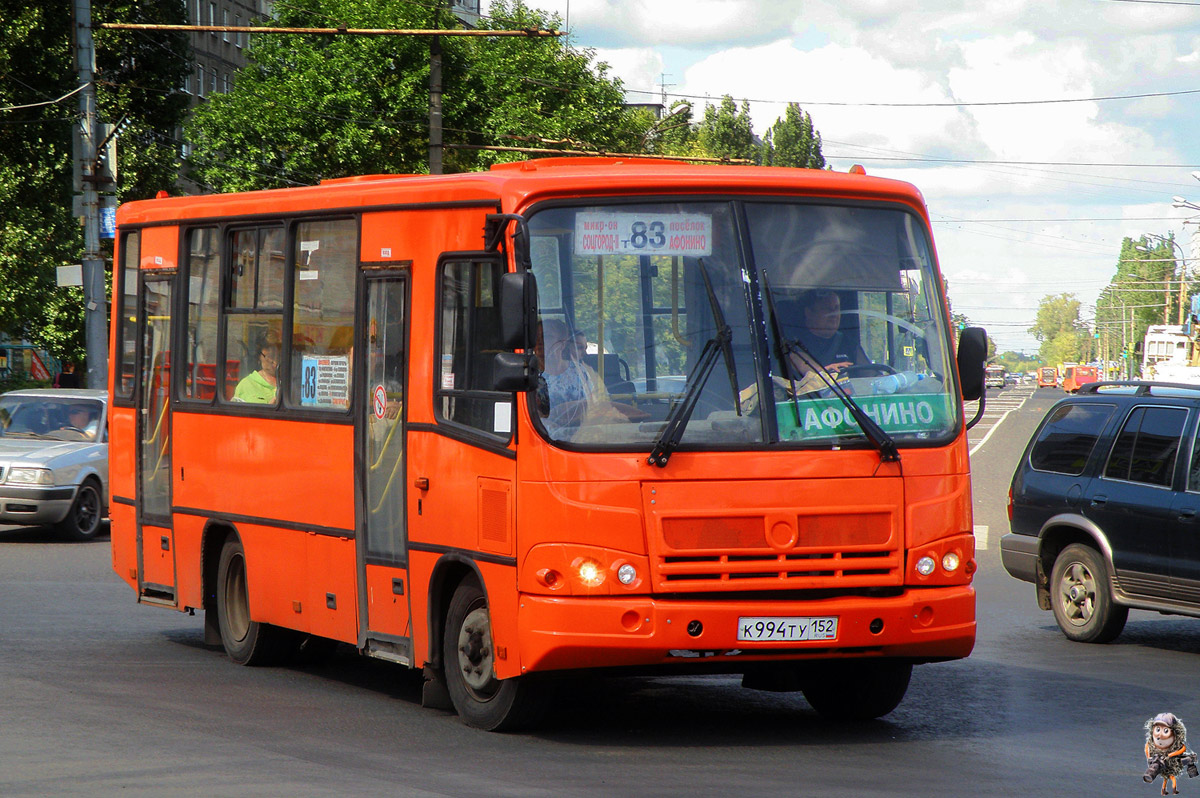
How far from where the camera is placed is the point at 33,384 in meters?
38.6

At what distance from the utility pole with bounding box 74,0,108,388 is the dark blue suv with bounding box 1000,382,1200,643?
15873 mm

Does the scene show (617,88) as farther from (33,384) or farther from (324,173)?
(33,384)

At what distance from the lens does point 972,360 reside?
868 cm

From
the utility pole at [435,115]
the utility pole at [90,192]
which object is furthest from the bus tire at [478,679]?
the utility pole at [435,115]

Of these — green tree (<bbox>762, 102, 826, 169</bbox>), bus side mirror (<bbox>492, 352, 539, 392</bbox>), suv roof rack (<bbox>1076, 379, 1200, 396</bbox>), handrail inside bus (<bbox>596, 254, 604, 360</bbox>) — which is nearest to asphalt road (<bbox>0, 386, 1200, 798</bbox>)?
bus side mirror (<bbox>492, 352, 539, 392</bbox>)

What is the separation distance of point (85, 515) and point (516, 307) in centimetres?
1372

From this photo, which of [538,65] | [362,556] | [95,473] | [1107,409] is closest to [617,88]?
[538,65]

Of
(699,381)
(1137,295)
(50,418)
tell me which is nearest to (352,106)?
(50,418)

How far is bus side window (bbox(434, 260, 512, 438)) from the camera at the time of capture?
8.34 metres

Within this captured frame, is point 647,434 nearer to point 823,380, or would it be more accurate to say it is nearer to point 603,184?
point 823,380

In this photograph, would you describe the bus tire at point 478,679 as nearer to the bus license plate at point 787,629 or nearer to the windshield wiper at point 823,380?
the bus license plate at point 787,629

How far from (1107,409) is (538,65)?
42.6 m

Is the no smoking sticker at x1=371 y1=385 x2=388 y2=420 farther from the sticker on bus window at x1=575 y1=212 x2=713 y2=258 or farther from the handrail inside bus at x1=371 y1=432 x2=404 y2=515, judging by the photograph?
the sticker on bus window at x1=575 y1=212 x2=713 y2=258

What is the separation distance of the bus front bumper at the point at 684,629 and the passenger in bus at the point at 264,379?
10.7 ft
